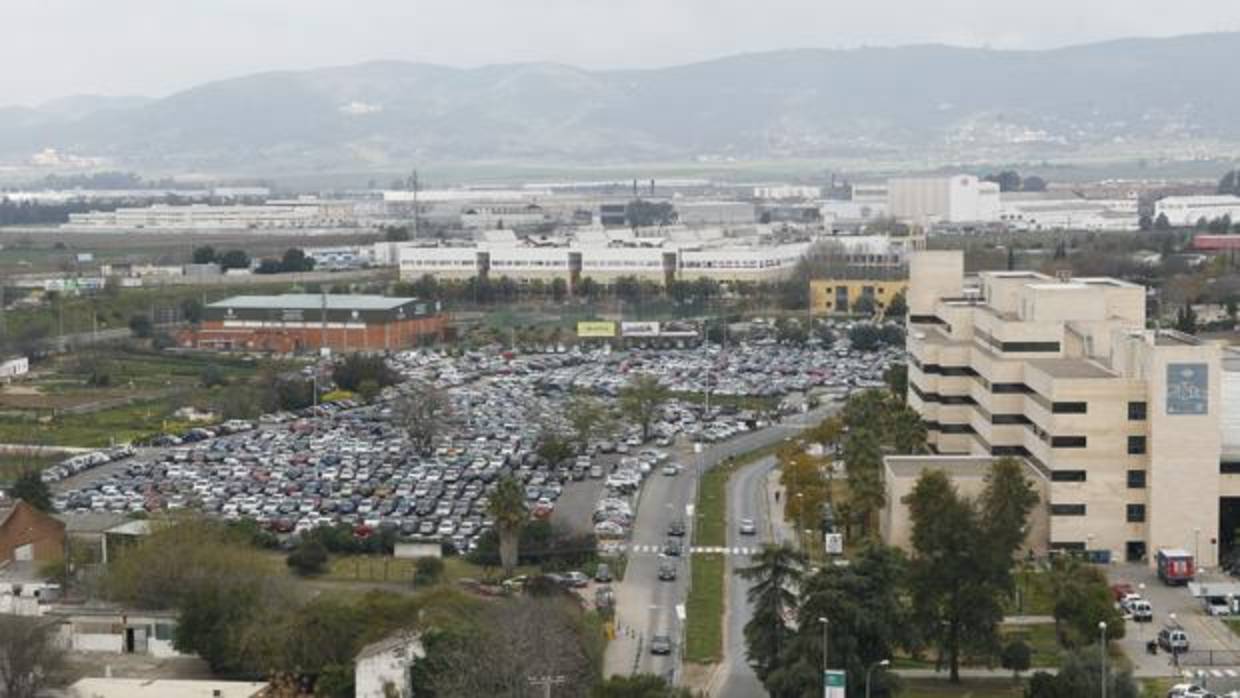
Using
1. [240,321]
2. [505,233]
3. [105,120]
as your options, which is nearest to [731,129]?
[105,120]

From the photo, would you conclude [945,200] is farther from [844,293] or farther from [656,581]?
[656,581]

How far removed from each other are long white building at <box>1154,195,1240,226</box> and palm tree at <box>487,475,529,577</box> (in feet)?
A: 157

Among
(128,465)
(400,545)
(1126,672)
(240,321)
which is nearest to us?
(1126,672)

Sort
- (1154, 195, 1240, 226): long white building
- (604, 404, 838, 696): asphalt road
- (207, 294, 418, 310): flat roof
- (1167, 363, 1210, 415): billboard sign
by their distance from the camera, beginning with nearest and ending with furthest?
(604, 404, 838, 696): asphalt road → (1167, 363, 1210, 415): billboard sign → (207, 294, 418, 310): flat roof → (1154, 195, 1240, 226): long white building

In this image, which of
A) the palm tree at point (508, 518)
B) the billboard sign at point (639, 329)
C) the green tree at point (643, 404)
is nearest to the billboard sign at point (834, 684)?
the palm tree at point (508, 518)

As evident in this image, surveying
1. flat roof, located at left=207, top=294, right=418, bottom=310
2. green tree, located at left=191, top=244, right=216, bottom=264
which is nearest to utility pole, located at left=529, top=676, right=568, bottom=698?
flat roof, located at left=207, top=294, right=418, bottom=310

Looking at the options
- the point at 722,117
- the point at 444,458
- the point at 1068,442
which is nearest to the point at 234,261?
the point at 444,458

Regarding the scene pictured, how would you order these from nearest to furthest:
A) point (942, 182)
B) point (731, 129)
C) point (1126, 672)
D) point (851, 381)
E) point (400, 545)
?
point (1126, 672), point (400, 545), point (851, 381), point (942, 182), point (731, 129)

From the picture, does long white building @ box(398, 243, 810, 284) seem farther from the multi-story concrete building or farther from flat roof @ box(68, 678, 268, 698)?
flat roof @ box(68, 678, 268, 698)

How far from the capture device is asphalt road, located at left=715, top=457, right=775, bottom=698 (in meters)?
13.0

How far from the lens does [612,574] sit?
16.2 m

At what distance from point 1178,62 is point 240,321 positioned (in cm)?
16407

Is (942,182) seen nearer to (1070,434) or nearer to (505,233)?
(505,233)

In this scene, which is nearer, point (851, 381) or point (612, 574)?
point (612, 574)
